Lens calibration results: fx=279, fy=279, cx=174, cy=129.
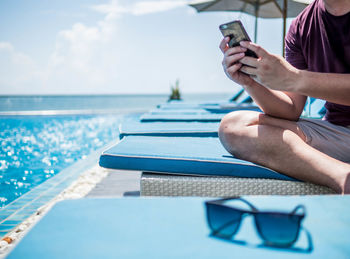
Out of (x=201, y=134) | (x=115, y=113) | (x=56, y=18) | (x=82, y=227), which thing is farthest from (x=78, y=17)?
(x=82, y=227)

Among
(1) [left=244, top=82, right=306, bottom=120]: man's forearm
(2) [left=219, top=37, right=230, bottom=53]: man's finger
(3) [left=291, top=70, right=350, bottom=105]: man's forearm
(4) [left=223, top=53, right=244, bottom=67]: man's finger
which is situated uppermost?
(2) [left=219, top=37, right=230, bottom=53]: man's finger

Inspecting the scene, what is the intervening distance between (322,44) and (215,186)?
2.77 ft

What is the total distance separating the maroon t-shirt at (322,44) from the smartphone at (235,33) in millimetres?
461

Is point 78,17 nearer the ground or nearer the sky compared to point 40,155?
nearer the sky

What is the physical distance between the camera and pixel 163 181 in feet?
4.33

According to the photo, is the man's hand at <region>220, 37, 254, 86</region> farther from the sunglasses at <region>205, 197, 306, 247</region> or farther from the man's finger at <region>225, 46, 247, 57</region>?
the sunglasses at <region>205, 197, 306, 247</region>

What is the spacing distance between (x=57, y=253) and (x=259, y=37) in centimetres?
817

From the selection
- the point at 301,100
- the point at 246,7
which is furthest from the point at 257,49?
the point at 246,7

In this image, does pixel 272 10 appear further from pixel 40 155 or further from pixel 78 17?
pixel 78 17

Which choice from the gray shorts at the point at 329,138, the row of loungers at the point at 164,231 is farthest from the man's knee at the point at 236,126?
the row of loungers at the point at 164,231

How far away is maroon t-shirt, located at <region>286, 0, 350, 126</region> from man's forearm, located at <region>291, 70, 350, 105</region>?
0.81 feet

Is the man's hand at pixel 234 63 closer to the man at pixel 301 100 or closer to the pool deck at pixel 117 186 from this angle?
the man at pixel 301 100

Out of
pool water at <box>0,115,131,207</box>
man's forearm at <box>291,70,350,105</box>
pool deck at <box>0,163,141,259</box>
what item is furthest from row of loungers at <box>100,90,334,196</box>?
pool water at <box>0,115,131,207</box>

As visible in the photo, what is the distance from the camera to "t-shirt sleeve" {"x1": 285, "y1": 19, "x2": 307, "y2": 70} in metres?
1.46
